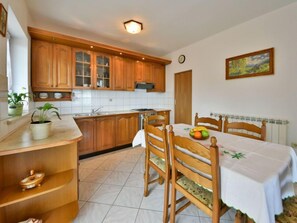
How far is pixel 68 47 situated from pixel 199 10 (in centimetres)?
239

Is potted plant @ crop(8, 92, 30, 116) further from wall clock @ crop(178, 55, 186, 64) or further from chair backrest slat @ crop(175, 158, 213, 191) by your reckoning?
wall clock @ crop(178, 55, 186, 64)

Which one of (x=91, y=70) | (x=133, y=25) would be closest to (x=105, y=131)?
(x=91, y=70)

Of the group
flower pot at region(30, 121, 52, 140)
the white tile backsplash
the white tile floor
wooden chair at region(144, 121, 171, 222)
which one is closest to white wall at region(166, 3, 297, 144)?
the white tile backsplash

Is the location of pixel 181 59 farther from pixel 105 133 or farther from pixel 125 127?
pixel 105 133

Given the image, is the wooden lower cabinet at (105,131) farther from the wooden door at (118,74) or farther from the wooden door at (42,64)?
the wooden door at (42,64)

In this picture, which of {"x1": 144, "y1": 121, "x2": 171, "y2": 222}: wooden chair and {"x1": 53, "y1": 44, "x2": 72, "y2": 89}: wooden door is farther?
{"x1": 53, "y1": 44, "x2": 72, "y2": 89}: wooden door

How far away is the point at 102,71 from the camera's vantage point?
3180 mm

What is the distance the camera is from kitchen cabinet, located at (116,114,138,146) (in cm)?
314

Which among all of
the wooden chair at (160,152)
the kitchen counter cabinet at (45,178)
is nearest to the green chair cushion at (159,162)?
the wooden chair at (160,152)

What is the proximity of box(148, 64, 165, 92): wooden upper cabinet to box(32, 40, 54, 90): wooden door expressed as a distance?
240 centimetres

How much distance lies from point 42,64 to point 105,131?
5.36 feet

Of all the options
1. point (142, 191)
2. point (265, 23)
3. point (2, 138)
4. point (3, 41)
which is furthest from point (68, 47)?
point (265, 23)

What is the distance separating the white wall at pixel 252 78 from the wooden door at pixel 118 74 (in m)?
1.70

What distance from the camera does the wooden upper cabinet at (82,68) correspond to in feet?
9.17
